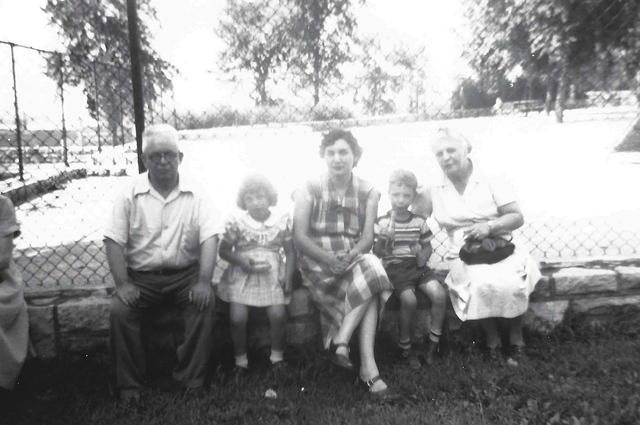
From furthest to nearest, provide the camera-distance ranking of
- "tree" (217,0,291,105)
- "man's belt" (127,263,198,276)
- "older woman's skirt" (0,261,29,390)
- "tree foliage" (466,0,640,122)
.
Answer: "tree foliage" (466,0,640,122) → "tree" (217,0,291,105) → "man's belt" (127,263,198,276) → "older woman's skirt" (0,261,29,390)

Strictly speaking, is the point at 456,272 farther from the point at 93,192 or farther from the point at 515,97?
the point at 515,97

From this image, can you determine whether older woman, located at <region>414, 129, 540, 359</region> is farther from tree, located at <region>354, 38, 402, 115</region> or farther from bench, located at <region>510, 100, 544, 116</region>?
bench, located at <region>510, 100, 544, 116</region>

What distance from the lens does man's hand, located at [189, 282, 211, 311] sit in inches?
113

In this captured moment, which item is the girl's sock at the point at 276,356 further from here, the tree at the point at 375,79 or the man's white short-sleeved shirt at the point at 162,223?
the tree at the point at 375,79

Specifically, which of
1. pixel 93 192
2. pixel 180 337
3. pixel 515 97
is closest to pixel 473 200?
pixel 180 337

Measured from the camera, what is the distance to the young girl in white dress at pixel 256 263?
3.11 metres

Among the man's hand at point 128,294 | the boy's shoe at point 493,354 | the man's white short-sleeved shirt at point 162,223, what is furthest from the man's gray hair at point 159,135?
the boy's shoe at point 493,354

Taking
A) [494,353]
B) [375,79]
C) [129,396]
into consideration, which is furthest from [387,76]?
[129,396]

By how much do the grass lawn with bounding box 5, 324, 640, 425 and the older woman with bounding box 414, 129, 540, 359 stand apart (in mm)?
268

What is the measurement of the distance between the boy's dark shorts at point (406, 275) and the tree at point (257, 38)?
1366 millimetres

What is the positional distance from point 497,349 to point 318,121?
5.89ft

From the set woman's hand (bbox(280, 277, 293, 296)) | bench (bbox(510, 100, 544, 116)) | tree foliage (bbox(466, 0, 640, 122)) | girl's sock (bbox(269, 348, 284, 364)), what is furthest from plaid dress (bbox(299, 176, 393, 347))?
bench (bbox(510, 100, 544, 116))

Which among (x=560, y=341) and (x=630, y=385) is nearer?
(x=630, y=385)

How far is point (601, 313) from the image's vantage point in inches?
141
